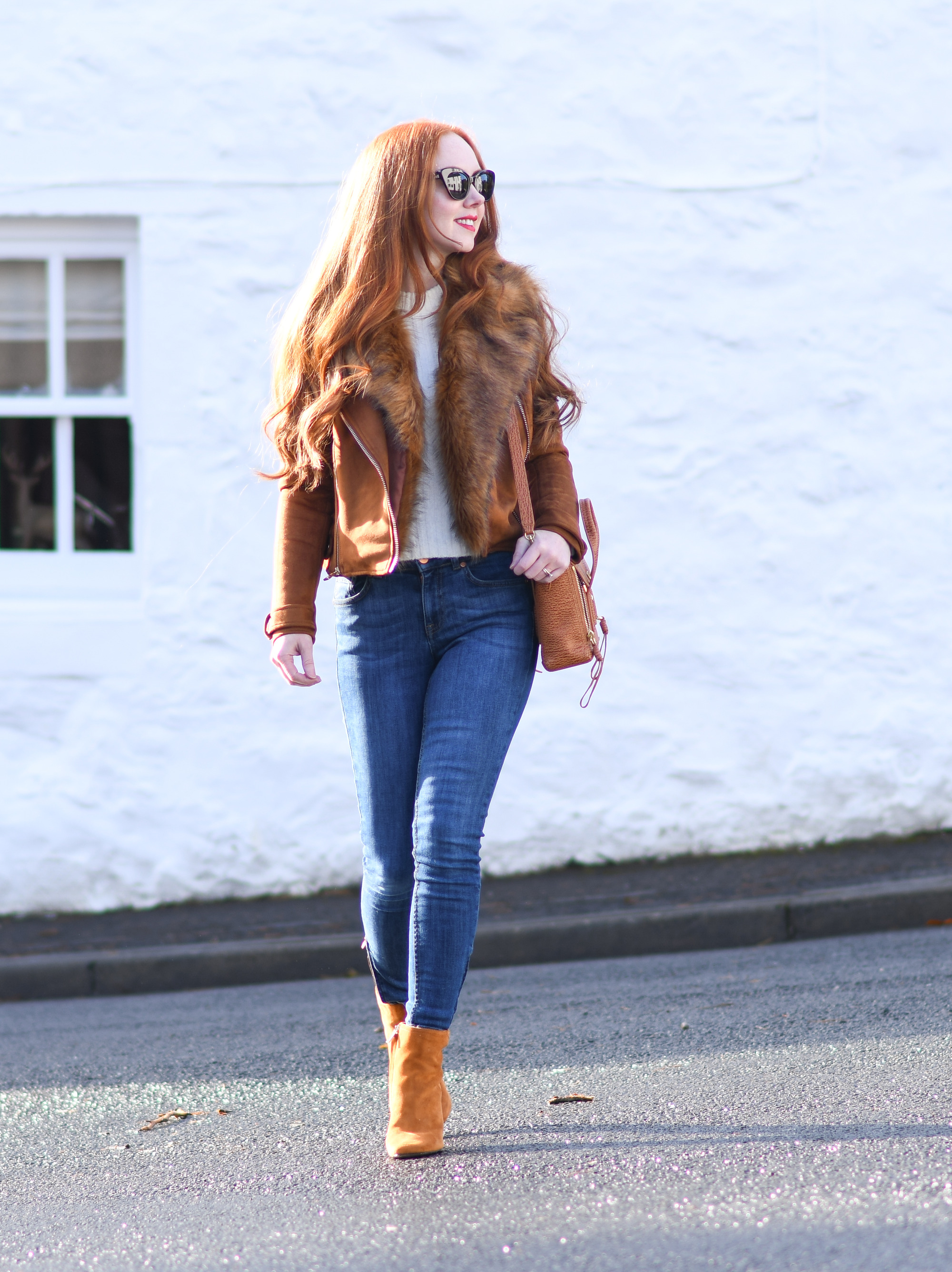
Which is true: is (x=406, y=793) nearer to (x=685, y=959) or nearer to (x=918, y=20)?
(x=685, y=959)

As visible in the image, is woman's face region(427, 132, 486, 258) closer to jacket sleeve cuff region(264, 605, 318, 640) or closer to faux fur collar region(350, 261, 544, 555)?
faux fur collar region(350, 261, 544, 555)

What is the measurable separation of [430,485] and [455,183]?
0.60m

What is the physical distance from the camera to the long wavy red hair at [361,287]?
271 cm

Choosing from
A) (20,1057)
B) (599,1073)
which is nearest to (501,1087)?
(599,1073)

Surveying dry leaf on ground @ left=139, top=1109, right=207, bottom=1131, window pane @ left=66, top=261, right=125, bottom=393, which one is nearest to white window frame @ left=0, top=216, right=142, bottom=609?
window pane @ left=66, top=261, right=125, bottom=393

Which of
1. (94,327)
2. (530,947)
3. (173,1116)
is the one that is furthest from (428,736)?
(94,327)

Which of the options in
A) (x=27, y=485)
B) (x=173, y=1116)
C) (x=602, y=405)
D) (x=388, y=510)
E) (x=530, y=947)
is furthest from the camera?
(x=27, y=485)

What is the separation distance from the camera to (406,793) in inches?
109

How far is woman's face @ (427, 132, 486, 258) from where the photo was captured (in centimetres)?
274

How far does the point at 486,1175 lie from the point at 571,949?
2.60 metres

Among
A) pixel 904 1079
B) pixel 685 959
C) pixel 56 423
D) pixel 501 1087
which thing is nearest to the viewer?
pixel 904 1079

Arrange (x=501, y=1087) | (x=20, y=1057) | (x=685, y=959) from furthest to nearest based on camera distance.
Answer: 1. (x=685, y=959)
2. (x=20, y=1057)
3. (x=501, y=1087)

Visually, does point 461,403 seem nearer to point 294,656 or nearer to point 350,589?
point 350,589

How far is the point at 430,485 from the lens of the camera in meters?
2.72
